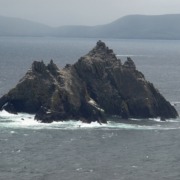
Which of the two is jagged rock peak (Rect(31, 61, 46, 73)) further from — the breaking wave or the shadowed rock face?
the breaking wave

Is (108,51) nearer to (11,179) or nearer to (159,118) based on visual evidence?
(159,118)

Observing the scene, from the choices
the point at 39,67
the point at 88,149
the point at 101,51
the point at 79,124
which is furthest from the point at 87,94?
the point at 88,149

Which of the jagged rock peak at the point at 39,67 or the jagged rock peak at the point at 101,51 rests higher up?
the jagged rock peak at the point at 101,51

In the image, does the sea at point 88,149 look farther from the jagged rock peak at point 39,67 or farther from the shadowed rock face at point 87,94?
the jagged rock peak at point 39,67

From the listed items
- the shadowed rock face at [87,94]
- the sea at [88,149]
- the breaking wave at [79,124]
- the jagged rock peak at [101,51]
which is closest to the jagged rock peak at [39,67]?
the shadowed rock face at [87,94]

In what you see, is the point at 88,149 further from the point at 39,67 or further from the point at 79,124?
the point at 39,67
